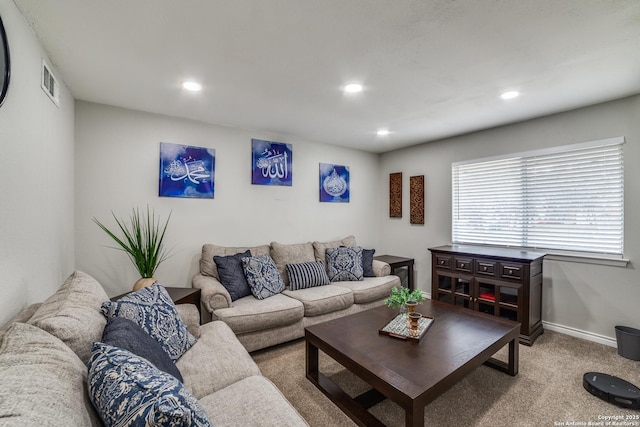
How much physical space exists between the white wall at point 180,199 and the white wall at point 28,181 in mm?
484

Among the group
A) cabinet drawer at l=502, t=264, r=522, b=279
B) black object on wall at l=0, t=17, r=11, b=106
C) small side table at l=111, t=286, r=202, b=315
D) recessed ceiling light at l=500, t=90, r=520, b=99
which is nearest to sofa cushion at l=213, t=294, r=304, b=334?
small side table at l=111, t=286, r=202, b=315

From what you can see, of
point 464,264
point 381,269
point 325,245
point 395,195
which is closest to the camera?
point 464,264

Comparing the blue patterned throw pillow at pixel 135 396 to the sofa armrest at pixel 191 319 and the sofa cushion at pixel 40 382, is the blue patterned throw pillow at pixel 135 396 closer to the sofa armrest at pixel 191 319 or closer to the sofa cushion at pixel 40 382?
the sofa cushion at pixel 40 382

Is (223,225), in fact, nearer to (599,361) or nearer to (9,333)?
(9,333)

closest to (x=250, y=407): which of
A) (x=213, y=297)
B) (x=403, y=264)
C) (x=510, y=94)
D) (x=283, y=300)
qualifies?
(x=213, y=297)

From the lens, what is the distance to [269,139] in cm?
387

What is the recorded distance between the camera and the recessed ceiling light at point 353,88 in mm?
2441

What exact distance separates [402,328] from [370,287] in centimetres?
132

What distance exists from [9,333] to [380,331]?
1990 mm

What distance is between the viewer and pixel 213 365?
1632 mm

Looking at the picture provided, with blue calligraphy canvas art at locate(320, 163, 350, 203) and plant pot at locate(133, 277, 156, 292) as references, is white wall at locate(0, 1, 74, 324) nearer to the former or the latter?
plant pot at locate(133, 277, 156, 292)

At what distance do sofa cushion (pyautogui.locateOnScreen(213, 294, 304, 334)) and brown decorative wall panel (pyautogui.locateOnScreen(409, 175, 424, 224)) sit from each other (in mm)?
2543

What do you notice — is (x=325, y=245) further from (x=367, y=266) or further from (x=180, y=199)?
(x=180, y=199)

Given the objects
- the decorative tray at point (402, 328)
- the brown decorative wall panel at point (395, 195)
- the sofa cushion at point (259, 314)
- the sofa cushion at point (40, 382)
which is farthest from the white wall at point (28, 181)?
Answer: the brown decorative wall panel at point (395, 195)
